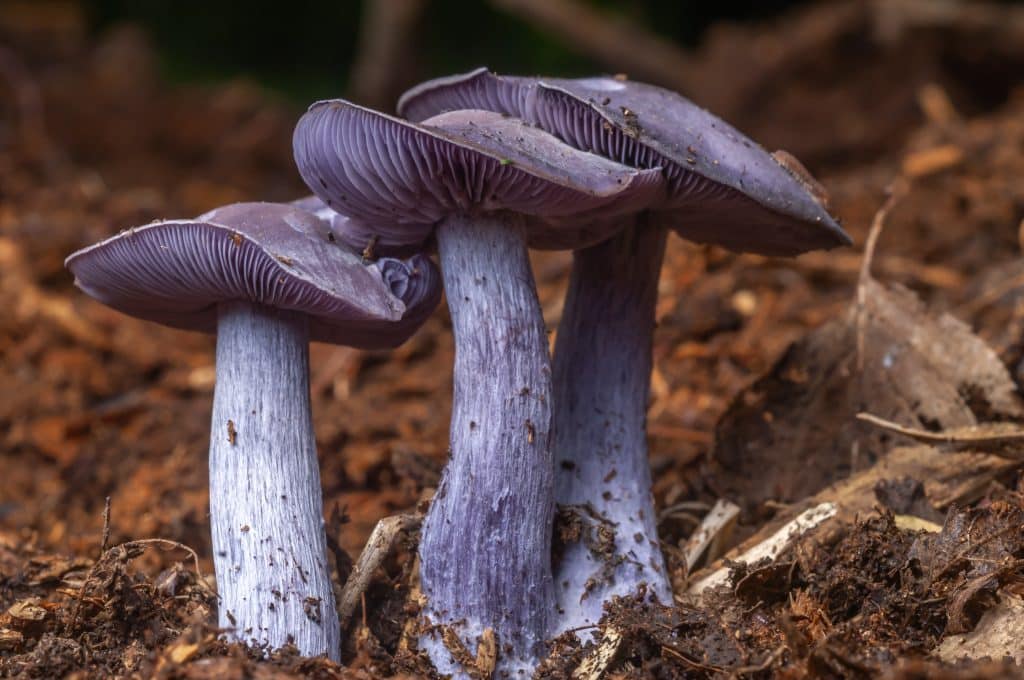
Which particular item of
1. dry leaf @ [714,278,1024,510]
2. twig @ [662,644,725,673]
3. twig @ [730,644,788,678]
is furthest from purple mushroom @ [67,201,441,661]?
dry leaf @ [714,278,1024,510]

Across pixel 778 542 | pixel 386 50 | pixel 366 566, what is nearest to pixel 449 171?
pixel 366 566

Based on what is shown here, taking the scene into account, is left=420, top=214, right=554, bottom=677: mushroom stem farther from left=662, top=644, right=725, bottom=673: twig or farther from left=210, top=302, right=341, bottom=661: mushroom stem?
left=662, top=644, right=725, bottom=673: twig

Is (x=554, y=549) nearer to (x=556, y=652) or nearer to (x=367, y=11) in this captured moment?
(x=556, y=652)

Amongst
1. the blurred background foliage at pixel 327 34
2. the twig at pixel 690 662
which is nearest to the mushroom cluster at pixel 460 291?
the twig at pixel 690 662

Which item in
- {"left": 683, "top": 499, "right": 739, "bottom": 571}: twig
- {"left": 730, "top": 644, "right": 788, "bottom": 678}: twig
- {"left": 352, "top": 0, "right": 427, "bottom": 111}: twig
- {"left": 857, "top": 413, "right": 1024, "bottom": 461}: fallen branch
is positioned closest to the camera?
{"left": 730, "top": 644, "right": 788, "bottom": 678}: twig

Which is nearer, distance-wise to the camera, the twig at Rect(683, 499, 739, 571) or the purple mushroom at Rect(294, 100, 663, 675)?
the purple mushroom at Rect(294, 100, 663, 675)

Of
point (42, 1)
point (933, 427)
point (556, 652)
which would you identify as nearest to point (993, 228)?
point (933, 427)
